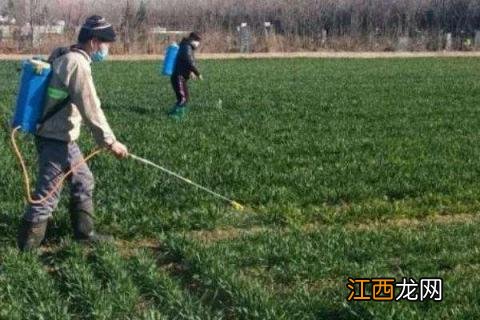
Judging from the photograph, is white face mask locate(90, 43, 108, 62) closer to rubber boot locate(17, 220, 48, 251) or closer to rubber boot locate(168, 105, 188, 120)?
rubber boot locate(17, 220, 48, 251)

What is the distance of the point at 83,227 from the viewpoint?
6.71m

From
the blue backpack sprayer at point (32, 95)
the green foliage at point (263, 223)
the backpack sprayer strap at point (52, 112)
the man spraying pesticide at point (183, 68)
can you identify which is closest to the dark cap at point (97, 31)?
the blue backpack sprayer at point (32, 95)

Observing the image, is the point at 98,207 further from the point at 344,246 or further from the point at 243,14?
the point at 243,14

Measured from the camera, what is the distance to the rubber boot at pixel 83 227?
6691 mm

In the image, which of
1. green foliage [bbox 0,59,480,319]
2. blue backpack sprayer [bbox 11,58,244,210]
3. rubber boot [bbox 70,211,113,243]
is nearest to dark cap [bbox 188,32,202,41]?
green foliage [bbox 0,59,480,319]

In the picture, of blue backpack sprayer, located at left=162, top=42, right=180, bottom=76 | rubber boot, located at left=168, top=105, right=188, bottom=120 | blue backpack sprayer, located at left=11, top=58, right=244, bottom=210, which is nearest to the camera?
blue backpack sprayer, located at left=11, top=58, right=244, bottom=210

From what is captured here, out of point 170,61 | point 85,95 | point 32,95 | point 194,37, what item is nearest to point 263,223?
point 85,95

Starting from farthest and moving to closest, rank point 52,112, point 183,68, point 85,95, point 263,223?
point 183,68
point 263,223
point 52,112
point 85,95

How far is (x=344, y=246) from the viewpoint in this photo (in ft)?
21.5

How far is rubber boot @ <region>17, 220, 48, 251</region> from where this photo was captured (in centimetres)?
638

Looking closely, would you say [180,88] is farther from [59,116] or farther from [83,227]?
[59,116]

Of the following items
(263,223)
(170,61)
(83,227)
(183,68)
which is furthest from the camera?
(170,61)

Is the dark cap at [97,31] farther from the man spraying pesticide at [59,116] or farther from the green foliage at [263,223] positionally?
the green foliage at [263,223]

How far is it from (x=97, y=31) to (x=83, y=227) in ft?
5.87
